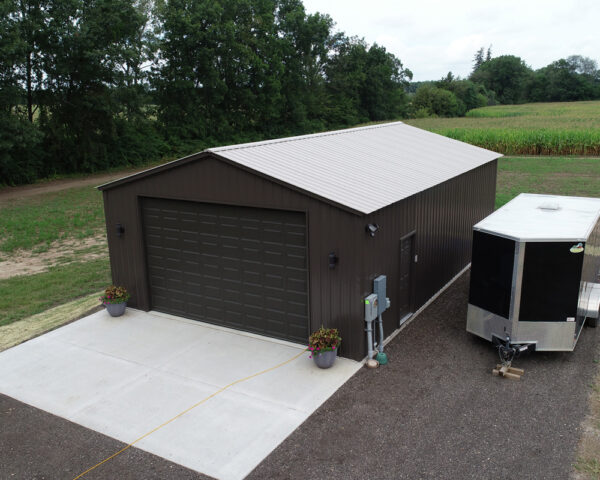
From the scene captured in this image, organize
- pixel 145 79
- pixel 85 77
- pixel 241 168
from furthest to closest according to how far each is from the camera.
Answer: pixel 145 79
pixel 85 77
pixel 241 168

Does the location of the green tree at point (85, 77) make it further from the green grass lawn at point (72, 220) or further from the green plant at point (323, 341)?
the green plant at point (323, 341)

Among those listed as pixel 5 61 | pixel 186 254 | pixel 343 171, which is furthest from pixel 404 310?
pixel 5 61

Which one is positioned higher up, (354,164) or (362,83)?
(362,83)

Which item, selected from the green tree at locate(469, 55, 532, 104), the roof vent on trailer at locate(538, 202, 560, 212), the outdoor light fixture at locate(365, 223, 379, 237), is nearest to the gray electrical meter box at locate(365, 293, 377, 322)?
the outdoor light fixture at locate(365, 223, 379, 237)

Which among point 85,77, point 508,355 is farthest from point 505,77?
point 508,355

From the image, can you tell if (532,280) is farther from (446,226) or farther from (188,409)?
(188,409)

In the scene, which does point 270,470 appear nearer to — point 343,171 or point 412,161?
point 343,171

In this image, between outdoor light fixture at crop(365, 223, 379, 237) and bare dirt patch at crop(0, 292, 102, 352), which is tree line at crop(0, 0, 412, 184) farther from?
outdoor light fixture at crop(365, 223, 379, 237)
